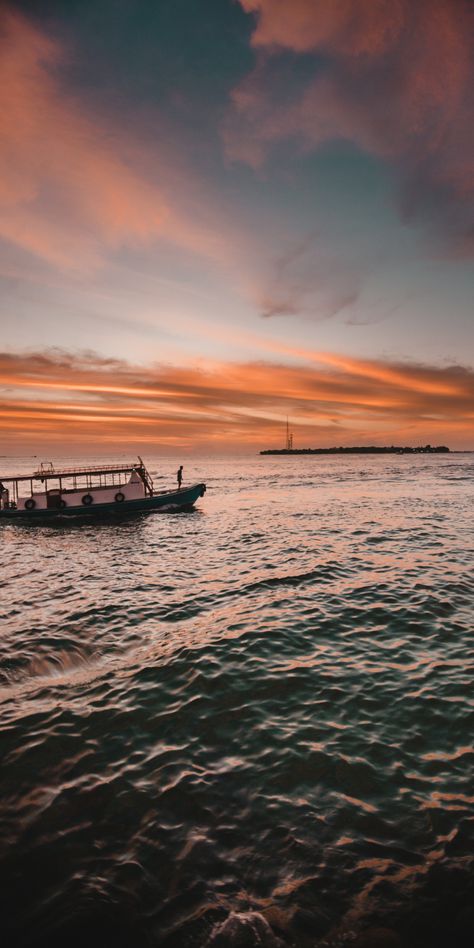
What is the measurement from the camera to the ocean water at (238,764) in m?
4.74

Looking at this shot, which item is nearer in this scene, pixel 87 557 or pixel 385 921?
pixel 385 921

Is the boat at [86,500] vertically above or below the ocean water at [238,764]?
above

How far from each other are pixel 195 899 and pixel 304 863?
138cm

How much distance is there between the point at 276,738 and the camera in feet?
Answer: 25.8

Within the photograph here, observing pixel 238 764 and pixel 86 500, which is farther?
pixel 86 500

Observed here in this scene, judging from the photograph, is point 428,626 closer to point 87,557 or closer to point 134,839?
point 134,839

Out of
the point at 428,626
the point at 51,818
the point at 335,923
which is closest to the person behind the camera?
the point at 335,923

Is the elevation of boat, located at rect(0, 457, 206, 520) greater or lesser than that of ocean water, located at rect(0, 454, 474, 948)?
greater

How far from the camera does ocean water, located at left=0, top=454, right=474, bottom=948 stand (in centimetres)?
474

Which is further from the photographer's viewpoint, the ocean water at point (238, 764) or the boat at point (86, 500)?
the boat at point (86, 500)

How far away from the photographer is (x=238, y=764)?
7195 mm

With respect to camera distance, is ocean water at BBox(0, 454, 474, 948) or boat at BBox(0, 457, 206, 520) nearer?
ocean water at BBox(0, 454, 474, 948)

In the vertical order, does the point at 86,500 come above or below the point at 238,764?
above

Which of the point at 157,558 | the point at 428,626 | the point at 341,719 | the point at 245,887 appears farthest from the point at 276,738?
the point at 157,558
